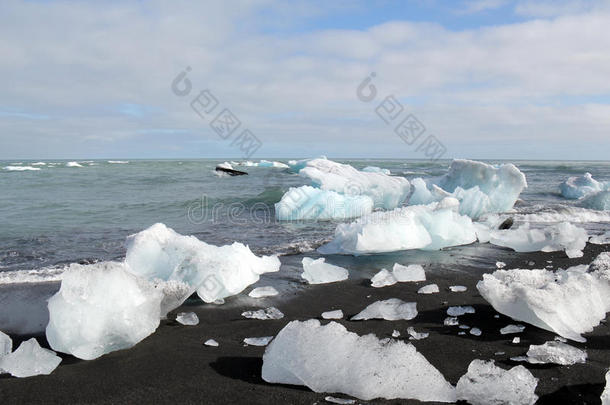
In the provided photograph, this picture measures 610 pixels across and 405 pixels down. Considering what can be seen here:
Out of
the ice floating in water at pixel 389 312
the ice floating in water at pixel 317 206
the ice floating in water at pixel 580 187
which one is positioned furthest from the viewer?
the ice floating in water at pixel 580 187

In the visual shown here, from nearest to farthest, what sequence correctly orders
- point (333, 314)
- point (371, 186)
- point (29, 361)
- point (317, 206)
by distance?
point (29, 361) < point (333, 314) < point (317, 206) < point (371, 186)

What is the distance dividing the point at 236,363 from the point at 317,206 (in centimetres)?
646

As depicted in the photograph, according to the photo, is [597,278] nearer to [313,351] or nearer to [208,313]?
[313,351]

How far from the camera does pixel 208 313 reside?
313 cm

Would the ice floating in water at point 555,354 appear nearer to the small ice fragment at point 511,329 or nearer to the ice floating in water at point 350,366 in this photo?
the small ice fragment at point 511,329

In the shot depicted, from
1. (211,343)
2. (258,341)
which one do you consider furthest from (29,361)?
(258,341)

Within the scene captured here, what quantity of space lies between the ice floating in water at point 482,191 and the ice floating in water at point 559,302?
617 cm

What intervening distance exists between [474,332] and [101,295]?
210 cm

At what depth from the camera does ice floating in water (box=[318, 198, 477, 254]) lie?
5.00 metres

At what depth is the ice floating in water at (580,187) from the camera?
12953mm

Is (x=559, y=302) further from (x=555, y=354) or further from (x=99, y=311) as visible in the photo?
(x=99, y=311)

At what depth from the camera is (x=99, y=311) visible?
96.8 inches

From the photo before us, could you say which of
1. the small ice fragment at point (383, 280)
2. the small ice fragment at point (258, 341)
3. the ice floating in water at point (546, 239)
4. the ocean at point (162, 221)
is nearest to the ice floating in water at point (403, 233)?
the ocean at point (162, 221)

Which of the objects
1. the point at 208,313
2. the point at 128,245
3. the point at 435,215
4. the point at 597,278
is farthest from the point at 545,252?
the point at 128,245
